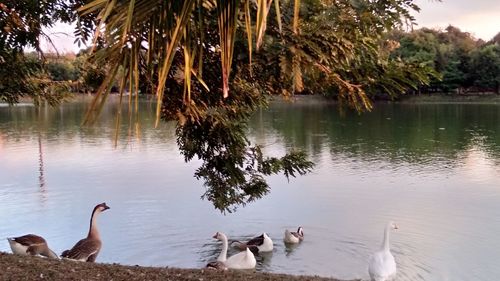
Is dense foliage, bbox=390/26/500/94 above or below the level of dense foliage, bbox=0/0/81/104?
above

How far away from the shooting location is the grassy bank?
4469 millimetres

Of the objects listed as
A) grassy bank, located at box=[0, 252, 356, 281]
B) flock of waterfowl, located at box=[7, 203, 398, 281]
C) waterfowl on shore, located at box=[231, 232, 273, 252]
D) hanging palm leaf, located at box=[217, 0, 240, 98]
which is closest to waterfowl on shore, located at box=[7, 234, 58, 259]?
flock of waterfowl, located at box=[7, 203, 398, 281]

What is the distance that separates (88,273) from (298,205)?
11.6 metres

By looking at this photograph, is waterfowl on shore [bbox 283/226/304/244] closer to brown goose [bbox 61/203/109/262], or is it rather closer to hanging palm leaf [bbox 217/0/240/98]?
brown goose [bbox 61/203/109/262]

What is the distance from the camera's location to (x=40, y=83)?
23.2 feet

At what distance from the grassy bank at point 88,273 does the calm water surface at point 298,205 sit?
190 centimetres

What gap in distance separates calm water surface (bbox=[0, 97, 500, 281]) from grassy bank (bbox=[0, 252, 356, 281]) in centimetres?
190

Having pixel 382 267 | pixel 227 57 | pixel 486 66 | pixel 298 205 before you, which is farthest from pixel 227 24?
pixel 486 66

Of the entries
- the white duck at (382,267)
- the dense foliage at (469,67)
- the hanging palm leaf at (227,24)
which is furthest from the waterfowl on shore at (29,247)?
the dense foliage at (469,67)

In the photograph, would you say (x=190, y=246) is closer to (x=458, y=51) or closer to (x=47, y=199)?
(x=47, y=199)

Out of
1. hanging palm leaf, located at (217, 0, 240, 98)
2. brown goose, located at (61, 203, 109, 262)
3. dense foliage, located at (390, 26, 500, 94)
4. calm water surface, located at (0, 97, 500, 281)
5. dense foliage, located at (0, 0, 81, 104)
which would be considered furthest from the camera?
dense foliage, located at (390, 26, 500, 94)

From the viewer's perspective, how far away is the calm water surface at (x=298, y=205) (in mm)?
11895

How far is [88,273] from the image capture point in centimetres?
464

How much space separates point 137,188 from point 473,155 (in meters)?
13.3
